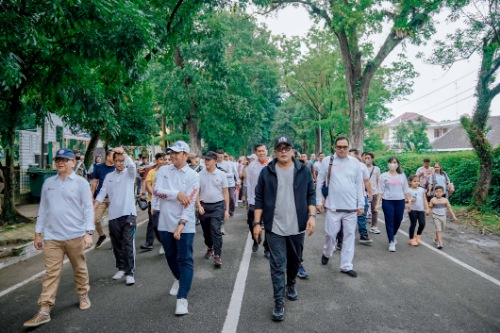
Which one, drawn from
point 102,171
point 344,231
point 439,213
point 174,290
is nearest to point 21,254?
point 102,171

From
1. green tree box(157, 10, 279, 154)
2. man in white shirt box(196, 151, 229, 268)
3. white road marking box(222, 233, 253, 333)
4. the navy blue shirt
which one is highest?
green tree box(157, 10, 279, 154)

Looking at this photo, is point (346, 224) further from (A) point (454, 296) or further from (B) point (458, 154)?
(B) point (458, 154)

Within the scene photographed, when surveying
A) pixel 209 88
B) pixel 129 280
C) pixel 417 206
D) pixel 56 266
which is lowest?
pixel 129 280

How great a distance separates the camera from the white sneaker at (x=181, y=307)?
4.12m

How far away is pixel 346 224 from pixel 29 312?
178 inches

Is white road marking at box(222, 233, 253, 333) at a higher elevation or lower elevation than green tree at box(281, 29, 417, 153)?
lower

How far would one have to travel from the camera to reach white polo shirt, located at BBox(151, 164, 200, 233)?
171 inches

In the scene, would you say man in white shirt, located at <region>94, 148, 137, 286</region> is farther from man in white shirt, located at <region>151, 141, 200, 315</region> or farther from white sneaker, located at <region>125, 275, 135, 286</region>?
man in white shirt, located at <region>151, 141, 200, 315</region>

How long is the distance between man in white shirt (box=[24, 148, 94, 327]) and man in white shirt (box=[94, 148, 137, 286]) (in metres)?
0.96

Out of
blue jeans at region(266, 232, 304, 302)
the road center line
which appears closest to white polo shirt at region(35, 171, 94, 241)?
blue jeans at region(266, 232, 304, 302)

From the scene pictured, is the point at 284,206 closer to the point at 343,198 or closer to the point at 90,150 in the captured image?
the point at 343,198

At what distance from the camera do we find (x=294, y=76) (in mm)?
32844

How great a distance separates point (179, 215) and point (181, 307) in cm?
105

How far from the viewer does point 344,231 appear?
582 centimetres
